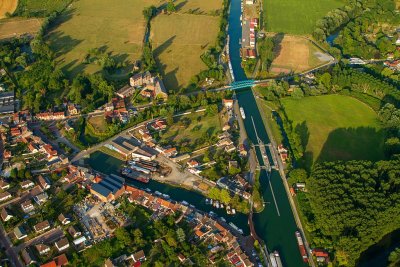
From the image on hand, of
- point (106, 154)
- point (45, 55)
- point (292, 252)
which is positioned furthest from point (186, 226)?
point (45, 55)

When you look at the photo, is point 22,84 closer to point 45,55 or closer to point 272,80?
point 45,55

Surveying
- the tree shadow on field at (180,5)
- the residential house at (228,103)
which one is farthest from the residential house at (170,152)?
the tree shadow on field at (180,5)

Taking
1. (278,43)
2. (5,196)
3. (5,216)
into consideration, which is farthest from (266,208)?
(278,43)

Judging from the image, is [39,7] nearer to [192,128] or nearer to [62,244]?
[192,128]

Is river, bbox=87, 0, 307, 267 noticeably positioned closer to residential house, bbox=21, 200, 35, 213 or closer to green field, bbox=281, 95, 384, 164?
green field, bbox=281, 95, 384, 164

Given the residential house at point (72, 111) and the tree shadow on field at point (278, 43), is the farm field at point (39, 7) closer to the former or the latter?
the residential house at point (72, 111)

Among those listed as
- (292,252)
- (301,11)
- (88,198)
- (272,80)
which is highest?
(301,11)
